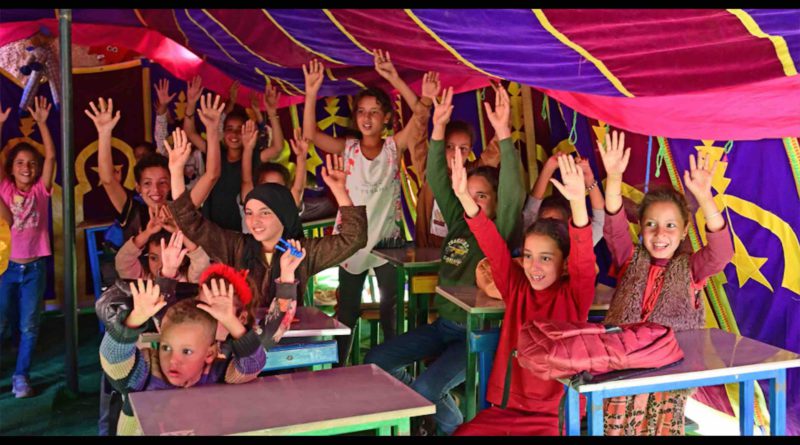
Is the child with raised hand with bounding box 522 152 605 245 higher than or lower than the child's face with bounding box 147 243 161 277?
higher

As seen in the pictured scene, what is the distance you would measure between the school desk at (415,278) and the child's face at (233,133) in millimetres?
1360

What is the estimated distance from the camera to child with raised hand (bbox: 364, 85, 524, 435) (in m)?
3.52

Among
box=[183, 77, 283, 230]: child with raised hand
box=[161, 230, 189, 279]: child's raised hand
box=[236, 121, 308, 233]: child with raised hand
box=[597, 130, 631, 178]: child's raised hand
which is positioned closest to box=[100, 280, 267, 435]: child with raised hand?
box=[161, 230, 189, 279]: child's raised hand

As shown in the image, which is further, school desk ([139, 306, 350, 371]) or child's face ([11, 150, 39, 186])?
child's face ([11, 150, 39, 186])

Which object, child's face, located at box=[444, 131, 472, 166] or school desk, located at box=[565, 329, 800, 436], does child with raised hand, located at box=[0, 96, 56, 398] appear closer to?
child's face, located at box=[444, 131, 472, 166]

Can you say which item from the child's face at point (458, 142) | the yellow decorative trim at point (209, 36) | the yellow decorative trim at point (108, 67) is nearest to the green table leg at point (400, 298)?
the child's face at point (458, 142)

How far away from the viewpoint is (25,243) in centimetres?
499

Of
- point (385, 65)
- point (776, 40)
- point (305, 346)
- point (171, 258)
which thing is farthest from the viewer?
point (385, 65)

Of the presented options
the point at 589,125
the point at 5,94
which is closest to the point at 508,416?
the point at 589,125

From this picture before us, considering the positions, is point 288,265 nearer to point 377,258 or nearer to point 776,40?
point 377,258

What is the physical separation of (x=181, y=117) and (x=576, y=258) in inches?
219

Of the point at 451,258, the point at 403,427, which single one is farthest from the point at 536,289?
the point at 403,427

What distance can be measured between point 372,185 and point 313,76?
26.8 inches
